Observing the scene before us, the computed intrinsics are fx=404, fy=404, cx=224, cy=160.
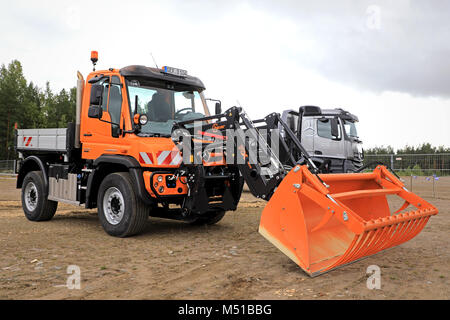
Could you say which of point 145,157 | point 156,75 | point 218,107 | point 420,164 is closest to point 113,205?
point 145,157

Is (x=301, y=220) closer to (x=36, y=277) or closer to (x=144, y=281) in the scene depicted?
(x=144, y=281)

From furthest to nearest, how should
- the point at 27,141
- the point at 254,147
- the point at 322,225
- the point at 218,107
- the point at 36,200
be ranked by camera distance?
the point at 27,141
the point at 36,200
the point at 218,107
the point at 254,147
the point at 322,225

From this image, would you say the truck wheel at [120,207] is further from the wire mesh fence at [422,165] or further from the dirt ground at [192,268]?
the wire mesh fence at [422,165]

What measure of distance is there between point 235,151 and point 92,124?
2876 millimetres

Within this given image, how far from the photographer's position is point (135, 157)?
252 inches

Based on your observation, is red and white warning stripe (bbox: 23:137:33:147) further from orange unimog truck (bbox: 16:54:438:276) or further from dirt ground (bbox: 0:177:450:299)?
dirt ground (bbox: 0:177:450:299)

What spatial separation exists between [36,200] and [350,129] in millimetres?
9684

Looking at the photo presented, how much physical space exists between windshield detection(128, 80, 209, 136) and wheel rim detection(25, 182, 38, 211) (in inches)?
146

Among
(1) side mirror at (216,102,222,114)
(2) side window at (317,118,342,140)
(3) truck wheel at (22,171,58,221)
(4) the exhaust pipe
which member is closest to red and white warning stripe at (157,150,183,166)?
(1) side mirror at (216,102,222,114)

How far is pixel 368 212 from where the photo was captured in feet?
19.5

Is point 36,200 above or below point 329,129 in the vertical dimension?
below

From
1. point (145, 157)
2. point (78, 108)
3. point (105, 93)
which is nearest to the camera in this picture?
point (145, 157)

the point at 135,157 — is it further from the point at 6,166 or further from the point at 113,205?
the point at 6,166
